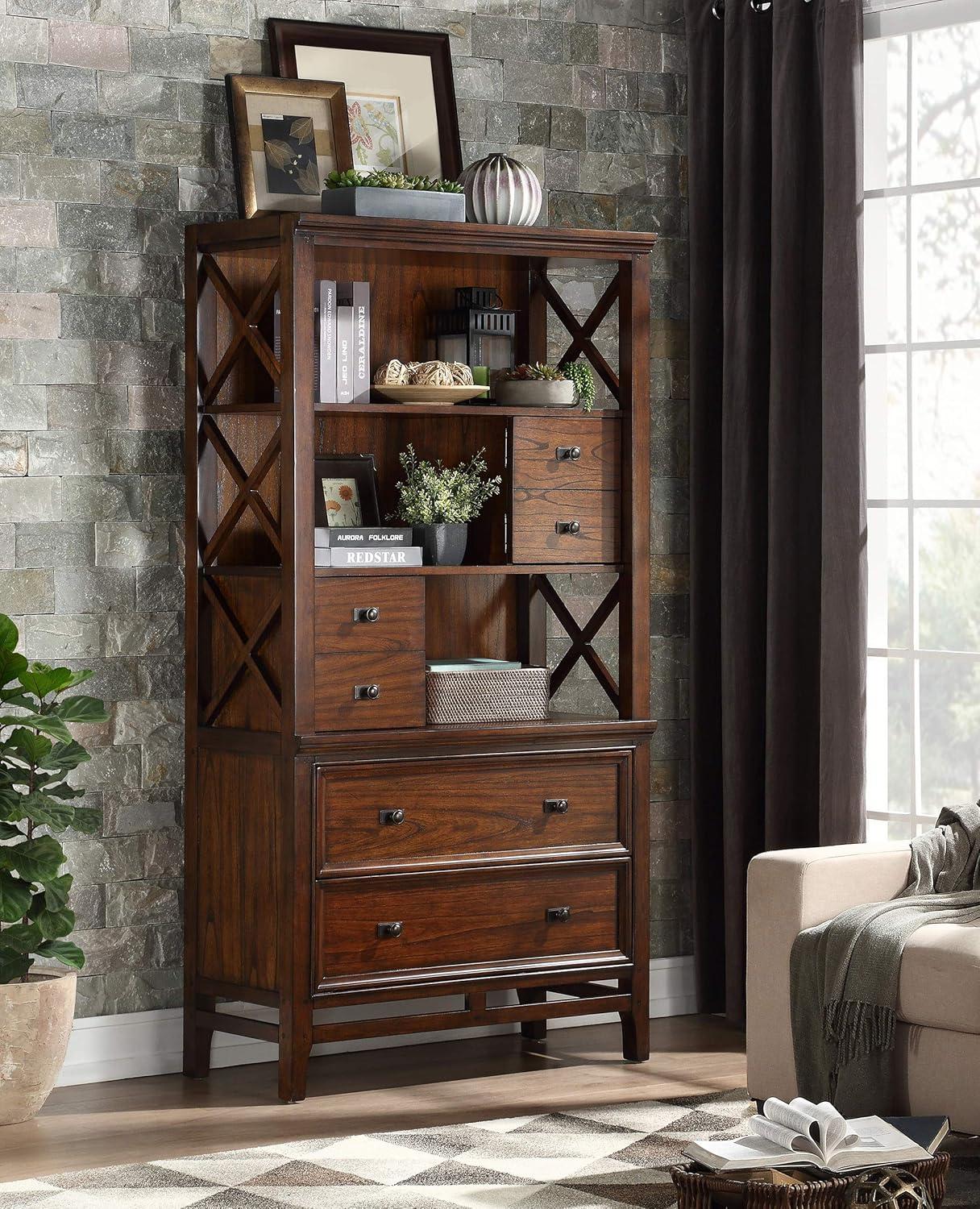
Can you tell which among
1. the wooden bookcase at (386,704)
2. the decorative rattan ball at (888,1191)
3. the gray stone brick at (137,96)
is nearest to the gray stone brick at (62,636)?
the wooden bookcase at (386,704)

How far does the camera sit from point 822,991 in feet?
12.4

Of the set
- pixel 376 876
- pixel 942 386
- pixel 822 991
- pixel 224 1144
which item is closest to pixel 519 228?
pixel 942 386

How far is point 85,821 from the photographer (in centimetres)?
406

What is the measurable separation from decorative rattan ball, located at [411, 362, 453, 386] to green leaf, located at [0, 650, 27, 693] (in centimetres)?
112

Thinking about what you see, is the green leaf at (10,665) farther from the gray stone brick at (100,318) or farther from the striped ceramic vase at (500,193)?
the striped ceramic vase at (500,193)

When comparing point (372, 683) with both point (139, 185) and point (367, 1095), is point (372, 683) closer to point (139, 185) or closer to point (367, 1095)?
point (367, 1095)

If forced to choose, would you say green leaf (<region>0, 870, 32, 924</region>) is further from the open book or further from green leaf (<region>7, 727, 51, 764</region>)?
the open book

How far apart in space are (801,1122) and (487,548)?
189 centimetres

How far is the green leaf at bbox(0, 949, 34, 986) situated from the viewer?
3.96 metres

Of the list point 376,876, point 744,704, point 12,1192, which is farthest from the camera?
point 744,704

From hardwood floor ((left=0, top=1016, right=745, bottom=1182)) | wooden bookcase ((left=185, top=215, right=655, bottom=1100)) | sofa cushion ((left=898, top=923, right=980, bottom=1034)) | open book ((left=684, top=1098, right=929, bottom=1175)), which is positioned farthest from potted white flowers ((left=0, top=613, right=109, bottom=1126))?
sofa cushion ((left=898, top=923, right=980, bottom=1034))

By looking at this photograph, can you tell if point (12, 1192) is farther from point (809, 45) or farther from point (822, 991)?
point (809, 45)

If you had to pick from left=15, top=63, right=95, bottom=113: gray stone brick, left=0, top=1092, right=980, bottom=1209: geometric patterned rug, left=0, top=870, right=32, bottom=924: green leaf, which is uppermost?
left=15, top=63, right=95, bottom=113: gray stone brick

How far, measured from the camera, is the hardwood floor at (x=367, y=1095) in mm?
3891
